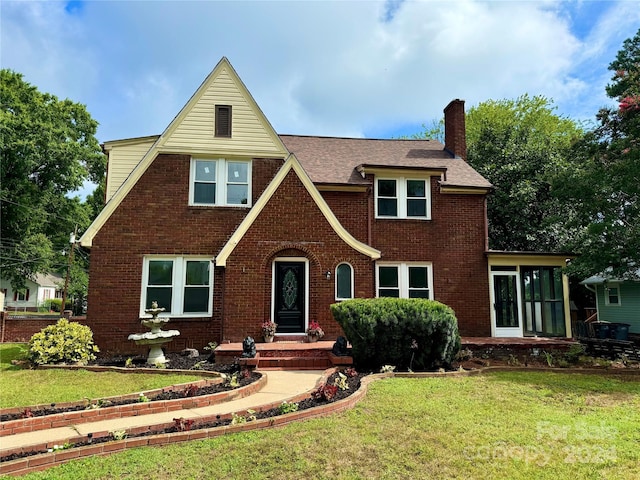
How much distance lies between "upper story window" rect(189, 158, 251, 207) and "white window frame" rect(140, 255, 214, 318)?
1899mm

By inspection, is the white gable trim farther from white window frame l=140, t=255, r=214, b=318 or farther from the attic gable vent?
the attic gable vent

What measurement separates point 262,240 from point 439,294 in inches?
272

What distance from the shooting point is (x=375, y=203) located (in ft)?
49.6

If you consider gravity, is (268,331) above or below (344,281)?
below

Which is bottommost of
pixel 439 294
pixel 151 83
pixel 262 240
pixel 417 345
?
pixel 417 345

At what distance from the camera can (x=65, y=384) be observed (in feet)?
27.7

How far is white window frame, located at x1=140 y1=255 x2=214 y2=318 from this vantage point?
1269 centimetres

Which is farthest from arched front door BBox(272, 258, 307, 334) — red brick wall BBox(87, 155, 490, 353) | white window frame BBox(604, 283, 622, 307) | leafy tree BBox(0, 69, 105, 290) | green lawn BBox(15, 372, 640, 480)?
leafy tree BBox(0, 69, 105, 290)

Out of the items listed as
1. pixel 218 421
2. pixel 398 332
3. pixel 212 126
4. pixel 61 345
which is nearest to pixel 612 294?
pixel 398 332

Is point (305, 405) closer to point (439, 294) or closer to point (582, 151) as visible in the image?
point (439, 294)

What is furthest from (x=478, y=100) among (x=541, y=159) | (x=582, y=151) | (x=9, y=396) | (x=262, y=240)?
(x=9, y=396)

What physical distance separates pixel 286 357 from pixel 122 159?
32.8ft

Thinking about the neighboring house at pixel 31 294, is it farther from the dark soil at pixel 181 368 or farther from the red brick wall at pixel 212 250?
the dark soil at pixel 181 368

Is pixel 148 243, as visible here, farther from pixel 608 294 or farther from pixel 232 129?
pixel 608 294
